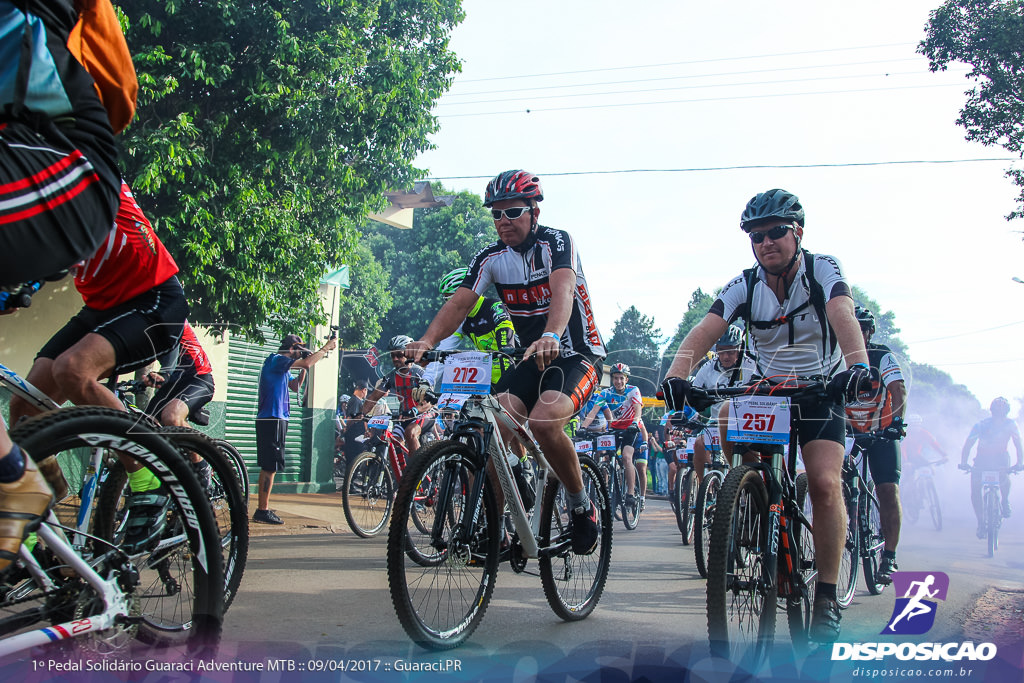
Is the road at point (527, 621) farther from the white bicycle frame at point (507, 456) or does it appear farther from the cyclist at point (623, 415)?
the cyclist at point (623, 415)

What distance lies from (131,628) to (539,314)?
300 cm

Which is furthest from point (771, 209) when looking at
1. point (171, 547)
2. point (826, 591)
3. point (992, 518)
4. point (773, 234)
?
point (992, 518)

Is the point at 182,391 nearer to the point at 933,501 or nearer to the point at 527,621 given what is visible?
the point at 527,621

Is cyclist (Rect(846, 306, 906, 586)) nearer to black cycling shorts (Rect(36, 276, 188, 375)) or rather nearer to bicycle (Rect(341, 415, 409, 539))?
bicycle (Rect(341, 415, 409, 539))

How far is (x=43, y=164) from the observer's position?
2.01m

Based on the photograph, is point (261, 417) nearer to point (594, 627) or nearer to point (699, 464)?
point (699, 464)

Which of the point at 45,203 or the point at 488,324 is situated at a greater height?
the point at 488,324

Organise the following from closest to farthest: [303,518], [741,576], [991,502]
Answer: [741,576], [303,518], [991,502]

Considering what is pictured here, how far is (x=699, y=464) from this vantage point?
842cm

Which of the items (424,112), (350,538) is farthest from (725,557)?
(424,112)

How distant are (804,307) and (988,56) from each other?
14.2 meters

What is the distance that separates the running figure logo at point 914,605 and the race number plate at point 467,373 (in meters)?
2.12

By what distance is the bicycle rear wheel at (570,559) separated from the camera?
465 centimetres

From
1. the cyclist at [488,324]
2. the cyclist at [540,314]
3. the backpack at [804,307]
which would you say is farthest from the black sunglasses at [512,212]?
the cyclist at [488,324]
